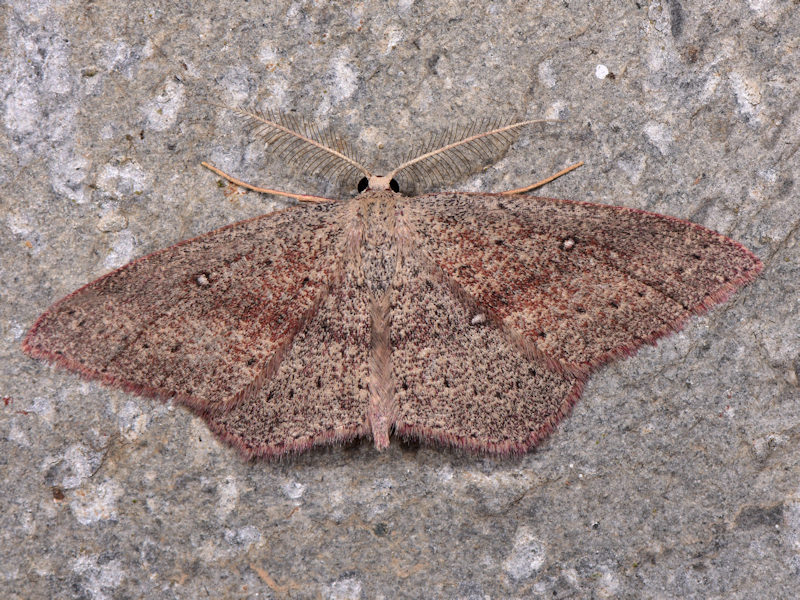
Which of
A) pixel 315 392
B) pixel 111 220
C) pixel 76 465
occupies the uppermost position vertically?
pixel 111 220

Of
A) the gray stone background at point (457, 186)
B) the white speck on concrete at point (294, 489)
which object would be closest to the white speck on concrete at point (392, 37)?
the gray stone background at point (457, 186)

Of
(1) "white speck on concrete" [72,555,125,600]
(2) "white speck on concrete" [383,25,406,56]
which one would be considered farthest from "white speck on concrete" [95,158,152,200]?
(1) "white speck on concrete" [72,555,125,600]

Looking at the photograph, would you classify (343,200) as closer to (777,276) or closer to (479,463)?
(479,463)

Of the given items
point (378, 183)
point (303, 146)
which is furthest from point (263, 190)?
point (378, 183)

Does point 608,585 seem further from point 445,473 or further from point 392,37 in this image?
point 392,37

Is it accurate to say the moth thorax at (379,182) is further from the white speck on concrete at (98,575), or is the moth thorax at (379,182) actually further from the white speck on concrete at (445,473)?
the white speck on concrete at (98,575)

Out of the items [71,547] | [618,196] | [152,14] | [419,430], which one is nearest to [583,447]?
[419,430]
